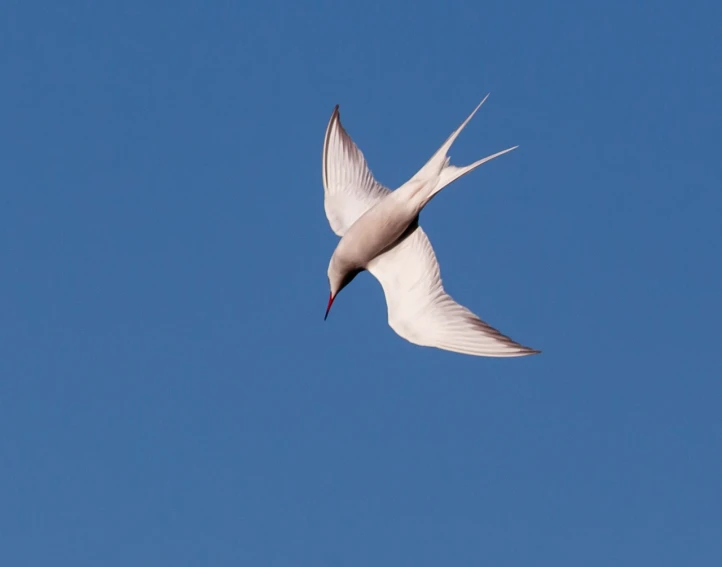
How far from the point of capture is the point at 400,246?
1606cm

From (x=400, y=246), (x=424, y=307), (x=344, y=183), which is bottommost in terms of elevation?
(x=424, y=307)

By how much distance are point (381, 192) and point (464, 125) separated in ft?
5.28

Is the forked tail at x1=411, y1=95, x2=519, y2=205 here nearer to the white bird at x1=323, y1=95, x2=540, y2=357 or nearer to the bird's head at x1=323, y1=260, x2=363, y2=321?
the white bird at x1=323, y1=95, x2=540, y2=357

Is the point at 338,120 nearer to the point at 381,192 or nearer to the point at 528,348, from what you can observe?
the point at 381,192

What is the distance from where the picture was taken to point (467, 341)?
1506 centimetres

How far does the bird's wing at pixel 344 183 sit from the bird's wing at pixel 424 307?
75 cm

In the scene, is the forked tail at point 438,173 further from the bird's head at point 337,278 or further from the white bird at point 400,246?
the bird's head at point 337,278

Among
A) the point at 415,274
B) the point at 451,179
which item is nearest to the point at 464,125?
the point at 451,179

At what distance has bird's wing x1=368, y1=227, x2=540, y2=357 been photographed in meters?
15.0

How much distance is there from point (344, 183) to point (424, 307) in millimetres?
2004

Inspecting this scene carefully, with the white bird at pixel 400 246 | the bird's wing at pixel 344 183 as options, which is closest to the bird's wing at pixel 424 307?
the white bird at pixel 400 246

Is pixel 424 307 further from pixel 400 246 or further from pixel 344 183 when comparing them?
pixel 344 183

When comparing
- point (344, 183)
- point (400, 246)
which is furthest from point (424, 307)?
point (344, 183)

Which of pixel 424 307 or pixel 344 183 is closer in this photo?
pixel 424 307
